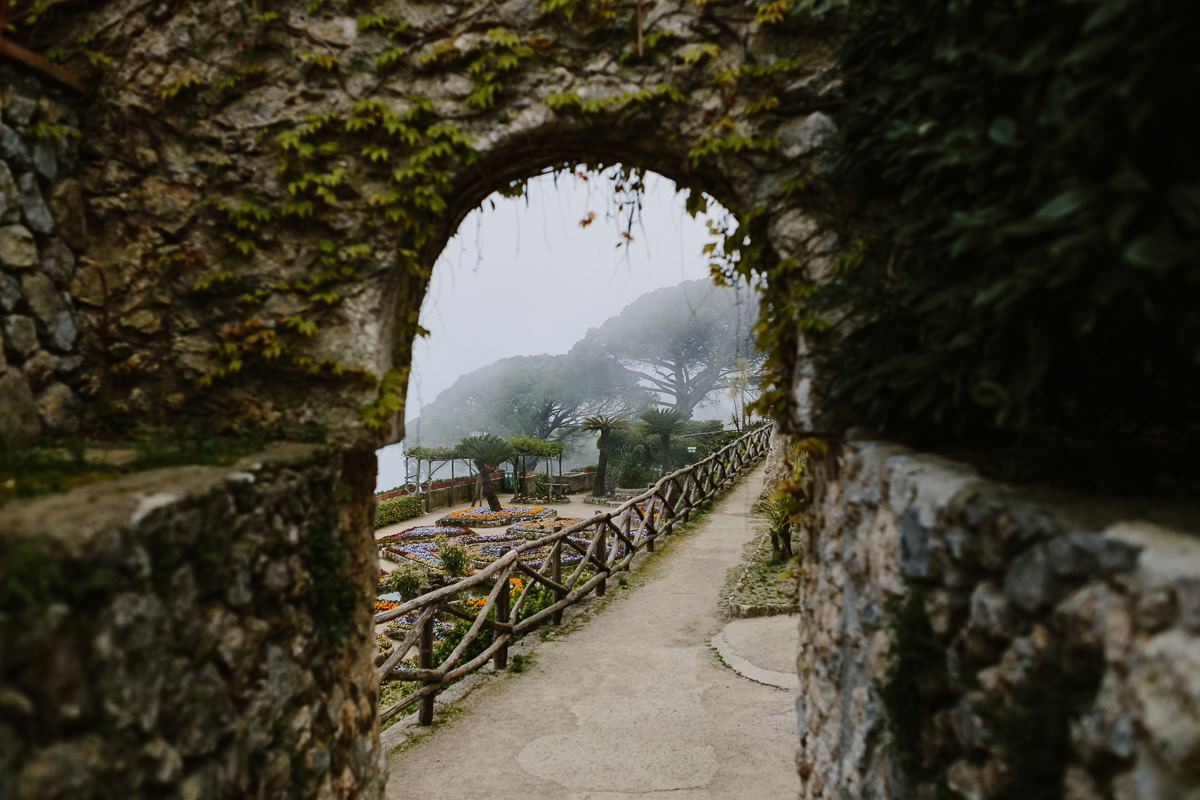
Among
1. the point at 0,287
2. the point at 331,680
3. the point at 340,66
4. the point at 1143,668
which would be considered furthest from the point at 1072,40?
the point at 0,287

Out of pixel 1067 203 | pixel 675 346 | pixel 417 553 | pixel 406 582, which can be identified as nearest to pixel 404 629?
pixel 406 582

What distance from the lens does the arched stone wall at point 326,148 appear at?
287 cm

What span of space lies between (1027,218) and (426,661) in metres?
5.08

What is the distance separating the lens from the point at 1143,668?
1.05m

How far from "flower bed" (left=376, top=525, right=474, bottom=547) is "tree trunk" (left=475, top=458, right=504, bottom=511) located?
3005 mm

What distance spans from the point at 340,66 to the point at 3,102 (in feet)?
4.32

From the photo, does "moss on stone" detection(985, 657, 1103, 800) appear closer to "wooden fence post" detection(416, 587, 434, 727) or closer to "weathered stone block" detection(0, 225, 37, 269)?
"weathered stone block" detection(0, 225, 37, 269)

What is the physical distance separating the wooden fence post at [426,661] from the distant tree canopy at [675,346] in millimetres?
36086

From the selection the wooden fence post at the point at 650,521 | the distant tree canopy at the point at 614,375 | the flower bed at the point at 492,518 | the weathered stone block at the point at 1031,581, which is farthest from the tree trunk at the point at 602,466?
the weathered stone block at the point at 1031,581

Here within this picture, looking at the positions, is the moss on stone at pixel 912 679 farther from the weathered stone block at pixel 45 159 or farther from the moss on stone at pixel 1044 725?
the weathered stone block at pixel 45 159

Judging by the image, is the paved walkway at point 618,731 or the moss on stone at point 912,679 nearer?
the moss on stone at point 912,679

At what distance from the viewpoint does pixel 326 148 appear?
290cm

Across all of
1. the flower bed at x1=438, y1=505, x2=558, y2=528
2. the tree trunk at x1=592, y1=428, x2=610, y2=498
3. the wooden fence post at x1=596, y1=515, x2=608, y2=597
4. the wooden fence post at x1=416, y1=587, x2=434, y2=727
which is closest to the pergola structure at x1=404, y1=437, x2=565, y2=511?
the tree trunk at x1=592, y1=428, x2=610, y2=498

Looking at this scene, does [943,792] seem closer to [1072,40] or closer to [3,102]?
[1072,40]
